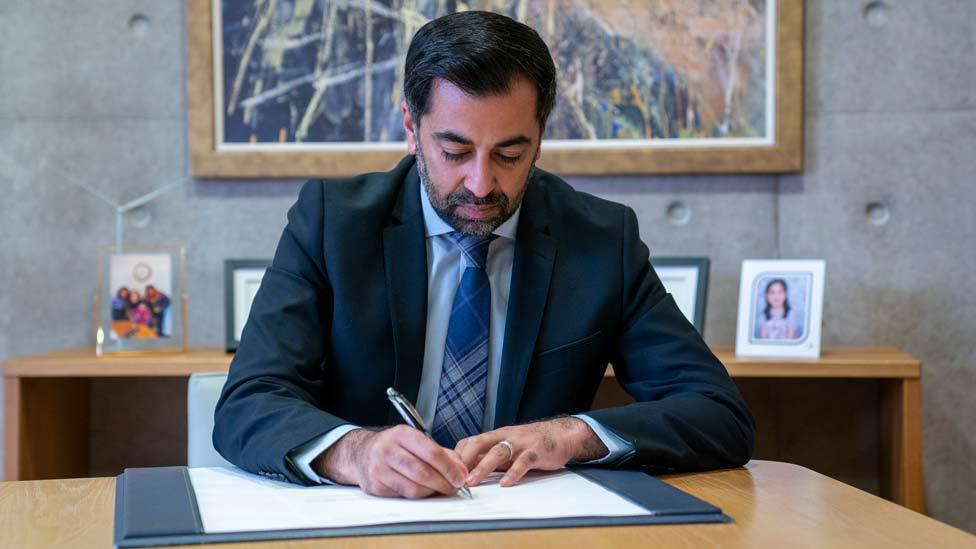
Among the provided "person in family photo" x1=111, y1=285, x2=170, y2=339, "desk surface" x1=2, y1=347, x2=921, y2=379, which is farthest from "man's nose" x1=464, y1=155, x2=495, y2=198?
"person in family photo" x1=111, y1=285, x2=170, y2=339

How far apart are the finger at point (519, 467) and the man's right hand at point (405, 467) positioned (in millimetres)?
72

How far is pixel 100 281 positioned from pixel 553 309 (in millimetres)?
1643

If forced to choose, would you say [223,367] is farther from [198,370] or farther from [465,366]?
[465,366]

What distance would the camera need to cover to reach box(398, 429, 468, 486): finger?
1369mm

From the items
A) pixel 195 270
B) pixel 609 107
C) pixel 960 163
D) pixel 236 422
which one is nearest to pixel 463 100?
pixel 236 422

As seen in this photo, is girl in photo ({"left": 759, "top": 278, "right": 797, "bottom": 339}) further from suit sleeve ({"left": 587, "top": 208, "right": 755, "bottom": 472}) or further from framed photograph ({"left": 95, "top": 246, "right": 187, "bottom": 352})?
framed photograph ({"left": 95, "top": 246, "right": 187, "bottom": 352})

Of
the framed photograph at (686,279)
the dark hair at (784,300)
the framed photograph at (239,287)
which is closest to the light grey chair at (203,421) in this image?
the framed photograph at (239,287)

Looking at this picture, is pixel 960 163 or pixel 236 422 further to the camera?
pixel 960 163

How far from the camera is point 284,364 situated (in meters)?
1.82

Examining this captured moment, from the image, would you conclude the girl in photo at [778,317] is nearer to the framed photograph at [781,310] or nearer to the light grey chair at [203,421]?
the framed photograph at [781,310]

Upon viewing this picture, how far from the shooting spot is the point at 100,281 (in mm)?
3078

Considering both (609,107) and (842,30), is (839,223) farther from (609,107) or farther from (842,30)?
(609,107)

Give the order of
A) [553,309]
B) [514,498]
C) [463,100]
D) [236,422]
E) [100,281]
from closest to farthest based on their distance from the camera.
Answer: [514,498], [236,422], [463,100], [553,309], [100,281]

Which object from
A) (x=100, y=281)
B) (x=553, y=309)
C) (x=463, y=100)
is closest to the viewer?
(x=463, y=100)
